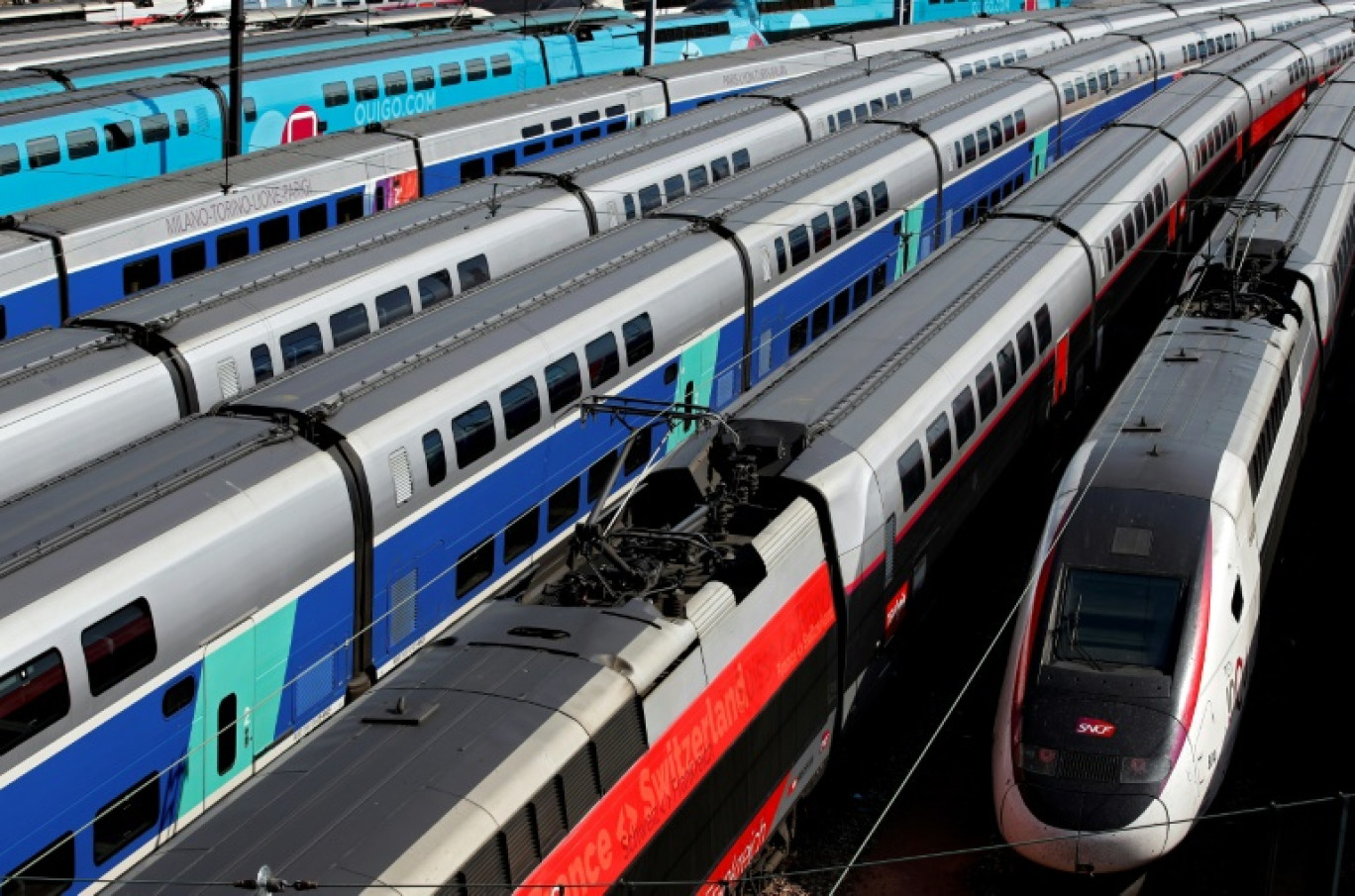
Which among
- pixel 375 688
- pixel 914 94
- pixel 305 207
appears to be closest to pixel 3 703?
pixel 375 688

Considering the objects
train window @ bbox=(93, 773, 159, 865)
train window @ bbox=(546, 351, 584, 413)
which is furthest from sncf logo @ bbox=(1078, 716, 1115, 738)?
train window @ bbox=(546, 351, 584, 413)

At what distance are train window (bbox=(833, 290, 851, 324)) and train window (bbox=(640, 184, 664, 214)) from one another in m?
4.21

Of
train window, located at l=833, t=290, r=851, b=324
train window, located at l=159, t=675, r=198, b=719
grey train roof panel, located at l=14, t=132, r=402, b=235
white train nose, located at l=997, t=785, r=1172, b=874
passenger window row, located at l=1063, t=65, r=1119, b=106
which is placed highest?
grey train roof panel, located at l=14, t=132, r=402, b=235

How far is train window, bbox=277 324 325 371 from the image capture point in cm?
2311

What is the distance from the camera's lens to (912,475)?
19953mm

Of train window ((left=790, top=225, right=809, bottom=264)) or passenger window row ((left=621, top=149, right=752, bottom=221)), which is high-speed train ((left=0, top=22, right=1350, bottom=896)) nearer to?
train window ((left=790, top=225, right=809, bottom=264))

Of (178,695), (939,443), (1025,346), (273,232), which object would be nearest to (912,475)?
(939,443)

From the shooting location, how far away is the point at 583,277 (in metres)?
25.1

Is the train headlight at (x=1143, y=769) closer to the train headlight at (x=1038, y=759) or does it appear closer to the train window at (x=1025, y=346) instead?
the train headlight at (x=1038, y=759)

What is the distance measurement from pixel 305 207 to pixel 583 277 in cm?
995

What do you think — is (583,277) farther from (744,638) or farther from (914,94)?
(914,94)

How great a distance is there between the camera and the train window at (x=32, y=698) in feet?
45.9

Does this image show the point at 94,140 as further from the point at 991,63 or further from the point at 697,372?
the point at 991,63

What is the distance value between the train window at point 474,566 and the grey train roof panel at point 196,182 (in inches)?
430
